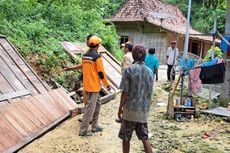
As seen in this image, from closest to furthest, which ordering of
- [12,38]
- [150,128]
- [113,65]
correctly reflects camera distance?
[150,128]
[12,38]
[113,65]

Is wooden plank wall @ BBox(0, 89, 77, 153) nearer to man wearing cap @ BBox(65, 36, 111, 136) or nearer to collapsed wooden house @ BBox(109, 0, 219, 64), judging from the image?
man wearing cap @ BBox(65, 36, 111, 136)

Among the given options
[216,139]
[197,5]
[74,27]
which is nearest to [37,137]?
[216,139]

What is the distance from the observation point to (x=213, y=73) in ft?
24.4

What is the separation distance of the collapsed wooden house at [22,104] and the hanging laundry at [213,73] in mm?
3067

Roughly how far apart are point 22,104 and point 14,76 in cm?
88

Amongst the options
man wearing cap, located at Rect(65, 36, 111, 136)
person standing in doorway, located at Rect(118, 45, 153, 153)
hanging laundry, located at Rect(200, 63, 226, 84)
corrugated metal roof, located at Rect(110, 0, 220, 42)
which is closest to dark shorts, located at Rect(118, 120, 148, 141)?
person standing in doorway, located at Rect(118, 45, 153, 153)

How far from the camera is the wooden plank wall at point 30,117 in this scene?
5.15 meters

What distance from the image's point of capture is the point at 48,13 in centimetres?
1263

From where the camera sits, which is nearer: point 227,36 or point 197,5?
point 227,36

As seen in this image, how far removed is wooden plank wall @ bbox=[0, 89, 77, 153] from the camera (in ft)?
16.9

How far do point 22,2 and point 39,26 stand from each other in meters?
1.06

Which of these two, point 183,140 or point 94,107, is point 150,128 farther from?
point 94,107

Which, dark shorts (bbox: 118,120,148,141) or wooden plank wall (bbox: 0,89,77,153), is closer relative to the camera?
dark shorts (bbox: 118,120,148,141)

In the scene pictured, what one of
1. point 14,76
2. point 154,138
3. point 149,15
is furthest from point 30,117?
point 149,15
